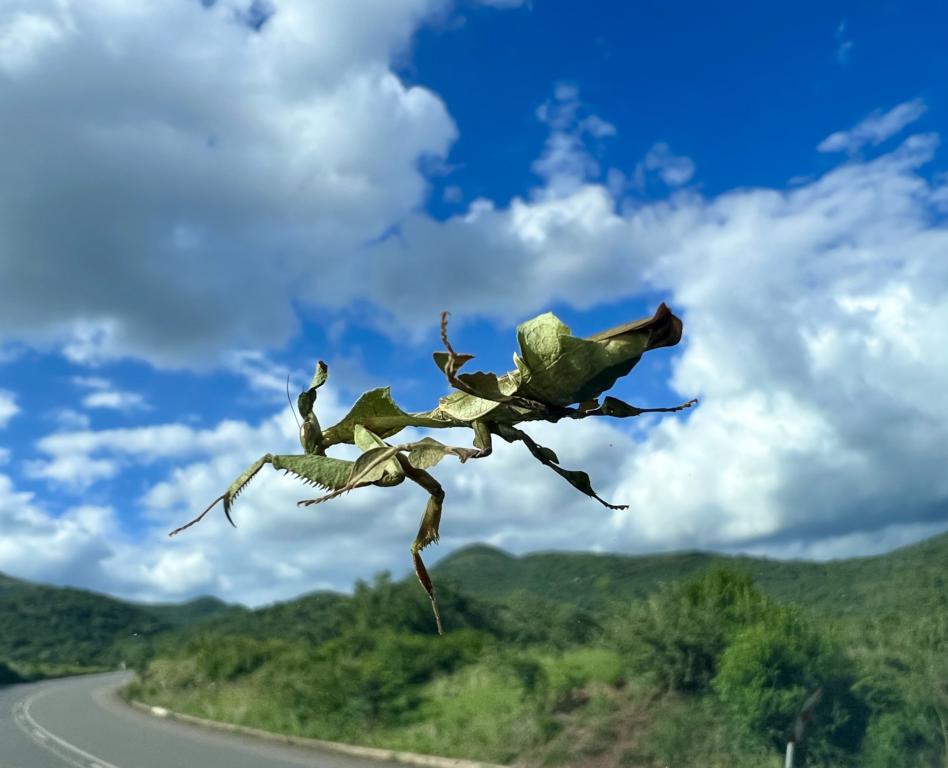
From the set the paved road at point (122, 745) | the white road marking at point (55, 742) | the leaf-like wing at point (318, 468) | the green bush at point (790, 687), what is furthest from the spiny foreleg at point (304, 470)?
the white road marking at point (55, 742)

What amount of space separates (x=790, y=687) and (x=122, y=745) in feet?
37.7

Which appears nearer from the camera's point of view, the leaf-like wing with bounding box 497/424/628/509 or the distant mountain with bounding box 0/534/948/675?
the leaf-like wing with bounding box 497/424/628/509

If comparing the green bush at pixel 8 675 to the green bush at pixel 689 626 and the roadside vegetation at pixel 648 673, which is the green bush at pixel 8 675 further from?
the green bush at pixel 689 626

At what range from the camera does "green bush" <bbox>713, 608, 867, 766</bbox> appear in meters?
9.03

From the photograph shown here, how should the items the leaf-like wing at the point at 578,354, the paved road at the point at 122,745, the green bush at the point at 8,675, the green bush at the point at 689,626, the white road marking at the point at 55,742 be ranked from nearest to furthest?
the leaf-like wing at the point at 578,354
the green bush at the point at 689,626
the paved road at the point at 122,745
the white road marking at the point at 55,742
the green bush at the point at 8,675

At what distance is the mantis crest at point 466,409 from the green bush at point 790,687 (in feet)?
30.3

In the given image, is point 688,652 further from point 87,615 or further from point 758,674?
point 87,615

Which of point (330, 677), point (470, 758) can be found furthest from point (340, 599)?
point (470, 758)

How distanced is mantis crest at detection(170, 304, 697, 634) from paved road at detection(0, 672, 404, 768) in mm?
12493

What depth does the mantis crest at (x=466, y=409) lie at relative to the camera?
0.83 meters

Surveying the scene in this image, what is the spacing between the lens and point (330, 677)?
14.7 metres

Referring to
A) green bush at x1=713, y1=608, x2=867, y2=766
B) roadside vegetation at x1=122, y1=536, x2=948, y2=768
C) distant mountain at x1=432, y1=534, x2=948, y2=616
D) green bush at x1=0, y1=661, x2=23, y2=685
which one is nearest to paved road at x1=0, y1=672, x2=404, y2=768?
roadside vegetation at x1=122, y1=536, x2=948, y2=768

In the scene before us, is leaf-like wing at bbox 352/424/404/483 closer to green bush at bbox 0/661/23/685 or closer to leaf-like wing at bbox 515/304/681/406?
leaf-like wing at bbox 515/304/681/406

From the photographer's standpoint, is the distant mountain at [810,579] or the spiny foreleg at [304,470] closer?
the spiny foreleg at [304,470]
